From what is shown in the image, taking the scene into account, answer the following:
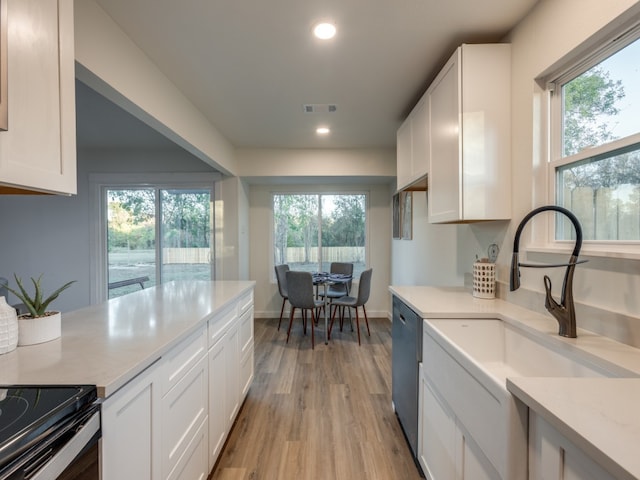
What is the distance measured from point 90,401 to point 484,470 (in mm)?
1181

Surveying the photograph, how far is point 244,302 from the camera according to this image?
2.25m

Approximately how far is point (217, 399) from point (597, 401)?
162cm

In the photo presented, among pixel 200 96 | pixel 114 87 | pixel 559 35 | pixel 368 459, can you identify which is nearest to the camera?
pixel 559 35

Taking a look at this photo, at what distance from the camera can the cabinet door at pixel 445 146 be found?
169 centimetres

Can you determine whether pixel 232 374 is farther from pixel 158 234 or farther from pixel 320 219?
pixel 320 219

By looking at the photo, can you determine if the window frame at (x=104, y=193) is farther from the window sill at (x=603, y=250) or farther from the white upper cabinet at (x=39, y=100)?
the window sill at (x=603, y=250)

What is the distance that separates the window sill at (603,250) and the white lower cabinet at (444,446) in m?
0.82

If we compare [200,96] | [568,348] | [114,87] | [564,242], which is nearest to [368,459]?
[568,348]

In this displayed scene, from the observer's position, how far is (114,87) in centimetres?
159

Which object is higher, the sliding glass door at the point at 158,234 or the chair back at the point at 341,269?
the sliding glass door at the point at 158,234

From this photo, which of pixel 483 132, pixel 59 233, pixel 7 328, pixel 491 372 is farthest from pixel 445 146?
pixel 59 233

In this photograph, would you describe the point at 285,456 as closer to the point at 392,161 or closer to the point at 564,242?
the point at 564,242

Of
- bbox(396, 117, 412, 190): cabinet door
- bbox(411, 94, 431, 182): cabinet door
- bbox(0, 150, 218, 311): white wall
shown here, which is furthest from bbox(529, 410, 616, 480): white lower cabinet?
bbox(0, 150, 218, 311): white wall

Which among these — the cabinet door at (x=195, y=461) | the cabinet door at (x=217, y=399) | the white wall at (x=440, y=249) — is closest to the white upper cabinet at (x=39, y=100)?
the cabinet door at (x=217, y=399)
